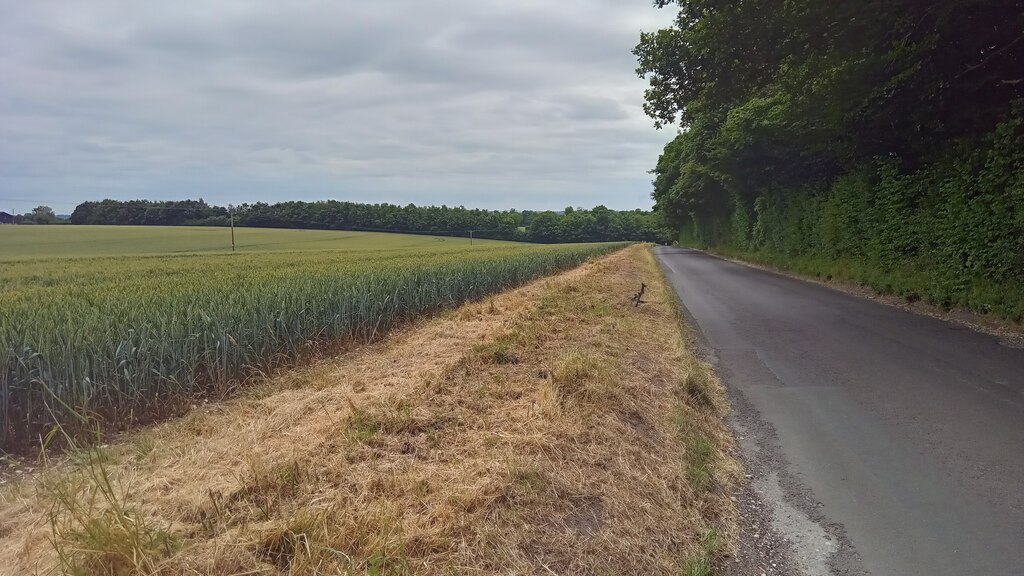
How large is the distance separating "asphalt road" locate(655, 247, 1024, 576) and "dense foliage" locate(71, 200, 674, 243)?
71.5m

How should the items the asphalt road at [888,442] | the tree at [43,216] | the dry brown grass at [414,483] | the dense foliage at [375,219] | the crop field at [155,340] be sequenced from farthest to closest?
the dense foliage at [375,219] → the tree at [43,216] → the crop field at [155,340] → the asphalt road at [888,442] → the dry brown grass at [414,483]

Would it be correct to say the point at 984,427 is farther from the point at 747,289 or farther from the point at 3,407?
the point at 747,289

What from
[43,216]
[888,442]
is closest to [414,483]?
[888,442]

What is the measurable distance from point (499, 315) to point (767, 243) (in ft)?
73.6

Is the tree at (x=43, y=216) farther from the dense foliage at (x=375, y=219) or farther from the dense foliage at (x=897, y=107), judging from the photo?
the dense foliage at (x=897, y=107)

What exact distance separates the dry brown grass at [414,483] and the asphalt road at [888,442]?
0.52 meters

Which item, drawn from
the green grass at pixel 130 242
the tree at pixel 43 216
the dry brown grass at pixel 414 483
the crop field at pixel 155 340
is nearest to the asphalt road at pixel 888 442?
the dry brown grass at pixel 414 483

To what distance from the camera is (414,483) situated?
3.25 meters

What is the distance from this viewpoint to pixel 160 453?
403 centimetres

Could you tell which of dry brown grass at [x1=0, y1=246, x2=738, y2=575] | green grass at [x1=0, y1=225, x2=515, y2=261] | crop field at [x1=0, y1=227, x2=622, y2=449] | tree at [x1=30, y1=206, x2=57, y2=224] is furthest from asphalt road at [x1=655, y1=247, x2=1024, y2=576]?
tree at [x1=30, y1=206, x2=57, y2=224]

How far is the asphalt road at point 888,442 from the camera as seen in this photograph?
310 cm

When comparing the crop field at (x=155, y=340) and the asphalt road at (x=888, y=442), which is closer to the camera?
the asphalt road at (x=888, y=442)

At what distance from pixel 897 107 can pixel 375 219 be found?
77.5 m

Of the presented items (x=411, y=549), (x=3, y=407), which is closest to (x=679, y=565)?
(x=411, y=549)
